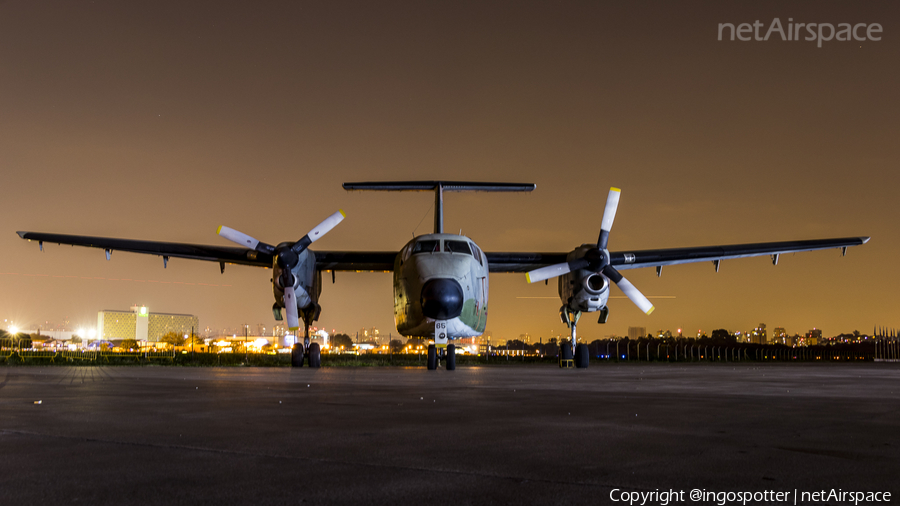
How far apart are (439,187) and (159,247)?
11.6m

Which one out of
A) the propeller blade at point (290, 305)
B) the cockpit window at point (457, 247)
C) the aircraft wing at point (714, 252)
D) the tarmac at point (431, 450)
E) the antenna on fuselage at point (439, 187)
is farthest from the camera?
the antenna on fuselage at point (439, 187)

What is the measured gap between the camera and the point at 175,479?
12.8 feet

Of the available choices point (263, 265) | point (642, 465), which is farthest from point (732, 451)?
point (263, 265)

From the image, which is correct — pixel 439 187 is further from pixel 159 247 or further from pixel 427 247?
pixel 159 247

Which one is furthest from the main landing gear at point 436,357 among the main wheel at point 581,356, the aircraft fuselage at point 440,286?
the main wheel at point 581,356

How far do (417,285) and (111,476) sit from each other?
59.4 feet

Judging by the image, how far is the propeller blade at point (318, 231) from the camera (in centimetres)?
2461

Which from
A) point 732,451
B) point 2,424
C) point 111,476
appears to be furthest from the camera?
point 2,424

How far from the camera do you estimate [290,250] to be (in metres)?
24.2

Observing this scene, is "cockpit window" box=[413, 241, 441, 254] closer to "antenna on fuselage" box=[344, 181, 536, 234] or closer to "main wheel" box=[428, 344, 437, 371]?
"main wheel" box=[428, 344, 437, 371]

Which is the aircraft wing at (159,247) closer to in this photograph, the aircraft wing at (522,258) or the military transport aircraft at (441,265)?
the military transport aircraft at (441,265)

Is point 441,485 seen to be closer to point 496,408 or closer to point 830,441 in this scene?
point 830,441

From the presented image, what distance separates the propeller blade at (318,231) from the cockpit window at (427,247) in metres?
3.97

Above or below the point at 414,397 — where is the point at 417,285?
above
